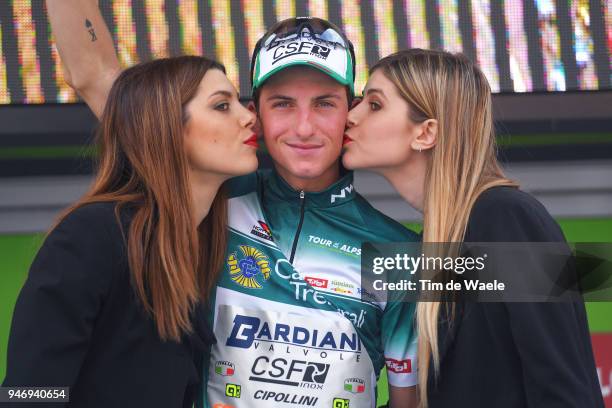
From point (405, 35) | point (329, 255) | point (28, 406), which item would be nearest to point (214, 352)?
point (329, 255)

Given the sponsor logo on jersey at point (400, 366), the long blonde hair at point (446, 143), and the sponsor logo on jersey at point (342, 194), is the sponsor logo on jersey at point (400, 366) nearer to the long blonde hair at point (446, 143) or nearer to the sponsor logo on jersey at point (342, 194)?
the long blonde hair at point (446, 143)

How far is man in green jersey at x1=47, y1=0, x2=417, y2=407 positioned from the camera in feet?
7.30

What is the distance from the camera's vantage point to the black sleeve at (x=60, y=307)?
6.12ft

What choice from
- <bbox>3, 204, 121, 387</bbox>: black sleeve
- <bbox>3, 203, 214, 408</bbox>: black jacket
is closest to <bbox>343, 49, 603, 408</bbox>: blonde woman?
<bbox>3, 203, 214, 408</bbox>: black jacket

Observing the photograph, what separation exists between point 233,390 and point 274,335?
146mm

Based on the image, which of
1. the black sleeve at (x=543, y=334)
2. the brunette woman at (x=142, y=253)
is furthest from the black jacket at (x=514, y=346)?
the brunette woman at (x=142, y=253)

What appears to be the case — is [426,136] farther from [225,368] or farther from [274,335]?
[225,368]

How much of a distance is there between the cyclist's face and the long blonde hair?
0.15 metres

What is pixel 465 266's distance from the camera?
2.12 meters

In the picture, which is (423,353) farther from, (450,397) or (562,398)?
(562,398)

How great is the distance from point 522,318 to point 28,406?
36.4 inches

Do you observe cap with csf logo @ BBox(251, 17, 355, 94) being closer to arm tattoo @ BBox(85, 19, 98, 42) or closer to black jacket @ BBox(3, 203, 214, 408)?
arm tattoo @ BBox(85, 19, 98, 42)

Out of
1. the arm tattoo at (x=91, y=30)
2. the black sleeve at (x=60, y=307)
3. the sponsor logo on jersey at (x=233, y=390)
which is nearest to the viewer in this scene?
the black sleeve at (x=60, y=307)

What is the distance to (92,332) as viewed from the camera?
197 cm
